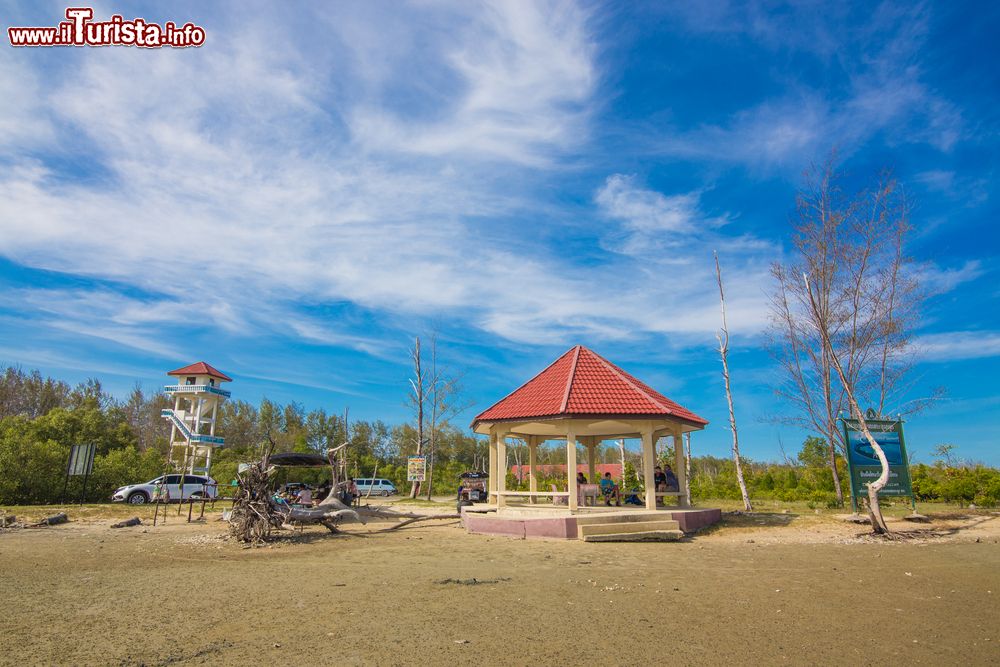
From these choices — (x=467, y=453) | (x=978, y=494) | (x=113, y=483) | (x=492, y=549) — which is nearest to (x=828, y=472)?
(x=978, y=494)

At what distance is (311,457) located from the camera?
789 inches

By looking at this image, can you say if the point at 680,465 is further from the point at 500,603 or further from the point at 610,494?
the point at 500,603

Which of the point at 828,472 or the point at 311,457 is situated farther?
the point at 828,472

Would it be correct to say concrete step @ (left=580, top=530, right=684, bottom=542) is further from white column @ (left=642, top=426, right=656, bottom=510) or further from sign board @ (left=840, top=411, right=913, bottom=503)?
sign board @ (left=840, top=411, right=913, bottom=503)

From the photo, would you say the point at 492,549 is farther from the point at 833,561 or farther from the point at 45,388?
the point at 45,388

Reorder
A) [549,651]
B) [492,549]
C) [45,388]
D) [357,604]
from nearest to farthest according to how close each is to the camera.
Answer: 1. [549,651]
2. [357,604]
3. [492,549]
4. [45,388]

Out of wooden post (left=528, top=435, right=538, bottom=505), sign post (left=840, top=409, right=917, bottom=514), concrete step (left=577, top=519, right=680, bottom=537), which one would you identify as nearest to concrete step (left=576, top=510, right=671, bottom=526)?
concrete step (left=577, top=519, right=680, bottom=537)

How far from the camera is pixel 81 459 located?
63.6 ft

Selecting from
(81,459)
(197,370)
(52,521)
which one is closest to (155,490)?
(81,459)

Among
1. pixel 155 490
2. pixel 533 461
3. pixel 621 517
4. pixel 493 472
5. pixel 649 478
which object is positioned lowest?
pixel 621 517

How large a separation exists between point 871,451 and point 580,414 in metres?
8.64

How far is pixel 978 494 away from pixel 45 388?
56602 mm

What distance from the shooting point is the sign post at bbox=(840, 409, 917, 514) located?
15.3 metres

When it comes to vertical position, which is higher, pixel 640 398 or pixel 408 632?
pixel 640 398
